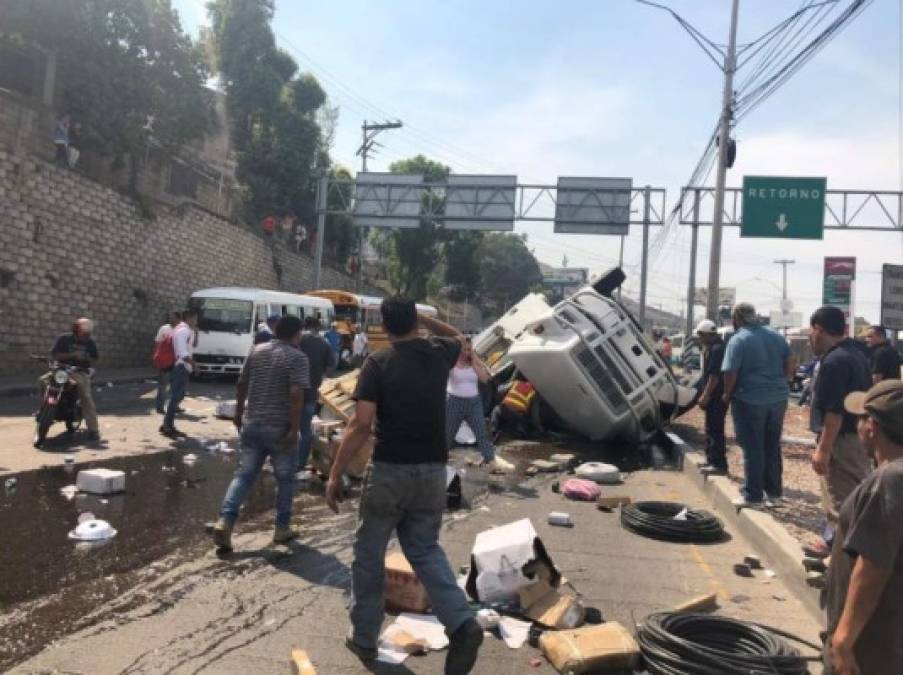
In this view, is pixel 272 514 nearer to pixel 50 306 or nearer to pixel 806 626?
pixel 806 626

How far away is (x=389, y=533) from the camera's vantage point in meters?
3.88

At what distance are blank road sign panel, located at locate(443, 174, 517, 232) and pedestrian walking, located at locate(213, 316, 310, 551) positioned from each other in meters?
23.9

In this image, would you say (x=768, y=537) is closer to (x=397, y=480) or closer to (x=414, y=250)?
(x=397, y=480)

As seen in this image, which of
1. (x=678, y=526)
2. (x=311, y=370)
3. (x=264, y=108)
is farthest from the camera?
(x=264, y=108)

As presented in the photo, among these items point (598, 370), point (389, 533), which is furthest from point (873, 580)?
point (598, 370)

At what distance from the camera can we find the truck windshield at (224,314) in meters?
19.5

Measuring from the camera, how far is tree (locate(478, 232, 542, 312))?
3105 inches

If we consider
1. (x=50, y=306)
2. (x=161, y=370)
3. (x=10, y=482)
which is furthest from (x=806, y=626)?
(x=50, y=306)

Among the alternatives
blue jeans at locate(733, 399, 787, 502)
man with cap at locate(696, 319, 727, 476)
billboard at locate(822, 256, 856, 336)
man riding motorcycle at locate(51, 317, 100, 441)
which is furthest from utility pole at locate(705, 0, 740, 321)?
man riding motorcycle at locate(51, 317, 100, 441)

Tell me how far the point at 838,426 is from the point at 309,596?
379 centimetres

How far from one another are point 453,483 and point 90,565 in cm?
356

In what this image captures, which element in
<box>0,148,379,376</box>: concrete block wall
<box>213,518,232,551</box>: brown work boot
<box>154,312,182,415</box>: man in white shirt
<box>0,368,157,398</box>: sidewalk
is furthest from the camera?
<box>0,148,379,376</box>: concrete block wall

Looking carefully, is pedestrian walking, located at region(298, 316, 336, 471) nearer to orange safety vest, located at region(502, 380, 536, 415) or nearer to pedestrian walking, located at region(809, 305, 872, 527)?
pedestrian walking, located at region(809, 305, 872, 527)

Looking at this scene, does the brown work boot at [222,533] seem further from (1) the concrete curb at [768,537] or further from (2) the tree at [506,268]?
(2) the tree at [506,268]
